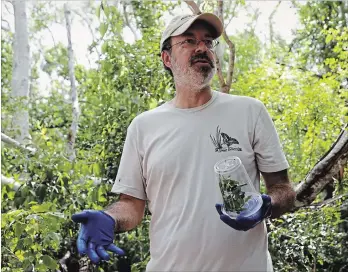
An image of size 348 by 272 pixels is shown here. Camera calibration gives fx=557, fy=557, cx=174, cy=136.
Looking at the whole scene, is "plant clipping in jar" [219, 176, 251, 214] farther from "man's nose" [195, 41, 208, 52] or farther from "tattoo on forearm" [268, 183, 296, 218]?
"man's nose" [195, 41, 208, 52]

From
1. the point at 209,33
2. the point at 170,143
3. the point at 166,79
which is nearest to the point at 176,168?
the point at 170,143

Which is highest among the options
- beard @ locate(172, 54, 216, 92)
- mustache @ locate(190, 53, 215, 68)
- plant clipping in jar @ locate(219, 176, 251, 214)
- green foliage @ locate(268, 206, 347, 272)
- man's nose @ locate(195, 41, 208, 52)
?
man's nose @ locate(195, 41, 208, 52)

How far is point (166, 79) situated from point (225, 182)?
6.87ft

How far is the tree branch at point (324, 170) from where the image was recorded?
9.14 feet

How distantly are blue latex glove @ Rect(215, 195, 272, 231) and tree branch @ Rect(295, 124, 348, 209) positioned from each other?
182cm

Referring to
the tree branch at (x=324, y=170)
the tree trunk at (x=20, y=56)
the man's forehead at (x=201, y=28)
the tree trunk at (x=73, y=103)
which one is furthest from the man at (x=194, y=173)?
the tree trunk at (x=20, y=56)

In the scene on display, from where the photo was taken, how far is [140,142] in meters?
1.29

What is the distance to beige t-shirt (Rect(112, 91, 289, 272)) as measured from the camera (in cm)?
112

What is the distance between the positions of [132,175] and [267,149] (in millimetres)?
311

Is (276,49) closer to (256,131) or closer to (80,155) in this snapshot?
(80,155)

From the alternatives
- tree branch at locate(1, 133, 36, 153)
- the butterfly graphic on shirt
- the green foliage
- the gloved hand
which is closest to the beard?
the butterfly graphic on shirt

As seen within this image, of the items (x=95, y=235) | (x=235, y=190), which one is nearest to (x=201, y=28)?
(x=235, y=190)

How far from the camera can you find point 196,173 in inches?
45.7

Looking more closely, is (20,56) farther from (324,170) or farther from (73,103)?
(324,170)
